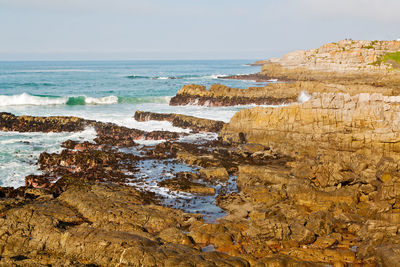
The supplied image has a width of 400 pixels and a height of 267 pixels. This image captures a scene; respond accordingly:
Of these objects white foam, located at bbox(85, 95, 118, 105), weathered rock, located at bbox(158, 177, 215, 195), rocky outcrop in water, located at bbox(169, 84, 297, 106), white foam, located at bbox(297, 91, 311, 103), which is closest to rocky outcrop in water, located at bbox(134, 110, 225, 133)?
rocky outcrop in water, located at bbox(169, 84, 297, 106)

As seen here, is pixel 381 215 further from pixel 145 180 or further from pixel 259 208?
pixel 145 180

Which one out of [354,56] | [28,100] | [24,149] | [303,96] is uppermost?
[354,56]

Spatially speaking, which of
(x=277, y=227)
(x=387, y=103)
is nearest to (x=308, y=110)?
(x=387, y=103)

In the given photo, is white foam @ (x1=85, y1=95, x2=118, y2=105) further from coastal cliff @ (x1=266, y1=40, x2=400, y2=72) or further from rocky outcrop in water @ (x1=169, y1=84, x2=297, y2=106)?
coastal cliff @ (x1=266, y1=40, x2=400, y2=72)

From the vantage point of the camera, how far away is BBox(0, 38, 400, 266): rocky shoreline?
11.7 meters

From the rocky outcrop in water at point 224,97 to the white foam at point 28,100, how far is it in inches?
708

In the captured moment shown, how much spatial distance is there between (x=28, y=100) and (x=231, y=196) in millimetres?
47905

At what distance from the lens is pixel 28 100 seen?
185ft

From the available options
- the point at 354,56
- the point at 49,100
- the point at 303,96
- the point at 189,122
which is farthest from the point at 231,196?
the point at 354,56

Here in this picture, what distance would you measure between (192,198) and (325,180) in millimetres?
6839

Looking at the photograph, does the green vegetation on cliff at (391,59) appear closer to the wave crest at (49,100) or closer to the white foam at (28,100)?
the wave crest at (49,100)

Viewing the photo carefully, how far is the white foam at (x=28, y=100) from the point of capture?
5501cm

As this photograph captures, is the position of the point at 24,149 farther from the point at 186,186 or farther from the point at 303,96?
the point at 303,96

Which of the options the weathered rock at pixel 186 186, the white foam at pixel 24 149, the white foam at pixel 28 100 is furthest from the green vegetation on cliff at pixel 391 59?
the weathered rock at pixel 186 186
